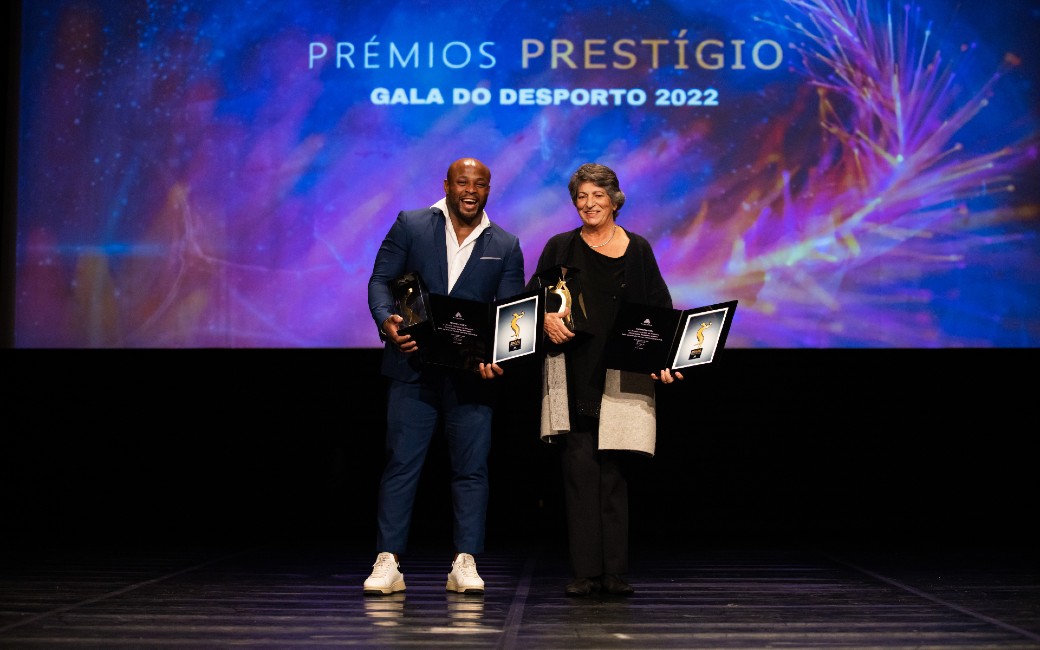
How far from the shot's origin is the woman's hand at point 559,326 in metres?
3.16

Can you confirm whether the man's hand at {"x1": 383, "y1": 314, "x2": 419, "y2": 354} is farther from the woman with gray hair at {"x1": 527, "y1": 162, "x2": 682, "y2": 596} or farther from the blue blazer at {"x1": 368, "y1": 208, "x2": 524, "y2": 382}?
the woman with gray hair at {"x1": 527, "y1": 162, "x2": 682, "y2": 596}

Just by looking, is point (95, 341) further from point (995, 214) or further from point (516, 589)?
point (995, 214)

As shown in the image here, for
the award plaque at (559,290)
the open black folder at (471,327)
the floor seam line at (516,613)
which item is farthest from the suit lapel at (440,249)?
the floor seam line at (516,613)

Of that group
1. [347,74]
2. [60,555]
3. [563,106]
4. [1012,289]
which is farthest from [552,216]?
[60,555]

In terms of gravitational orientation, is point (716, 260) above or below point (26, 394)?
above

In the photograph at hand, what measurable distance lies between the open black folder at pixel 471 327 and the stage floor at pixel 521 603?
26.5 inches

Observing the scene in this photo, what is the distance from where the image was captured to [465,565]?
329 centimetres

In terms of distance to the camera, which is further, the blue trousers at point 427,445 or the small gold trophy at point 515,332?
the blue trousers at point 427,445

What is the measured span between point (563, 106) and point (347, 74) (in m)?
1.00

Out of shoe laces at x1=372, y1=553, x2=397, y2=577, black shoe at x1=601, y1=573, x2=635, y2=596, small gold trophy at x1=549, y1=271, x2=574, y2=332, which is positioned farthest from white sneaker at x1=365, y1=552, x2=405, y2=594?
small gold trophy at x1=549, y1=271, x2=574, y2=332

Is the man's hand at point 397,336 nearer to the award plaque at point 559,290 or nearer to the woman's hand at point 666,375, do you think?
the award plaque at point 559,290

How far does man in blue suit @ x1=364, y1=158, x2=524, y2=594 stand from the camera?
3293 millimetres

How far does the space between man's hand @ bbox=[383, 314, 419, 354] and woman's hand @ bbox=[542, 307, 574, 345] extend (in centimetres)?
38

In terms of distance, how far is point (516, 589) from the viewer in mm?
3418
